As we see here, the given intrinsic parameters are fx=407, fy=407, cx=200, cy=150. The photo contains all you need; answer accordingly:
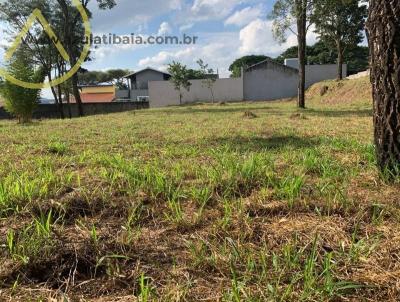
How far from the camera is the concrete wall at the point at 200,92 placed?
36031mm

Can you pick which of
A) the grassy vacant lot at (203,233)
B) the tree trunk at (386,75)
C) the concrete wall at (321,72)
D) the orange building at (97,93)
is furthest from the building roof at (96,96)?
the tree trunk at (386,75)

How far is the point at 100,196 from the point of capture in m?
2.66

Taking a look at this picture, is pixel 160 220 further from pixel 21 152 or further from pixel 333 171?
pixel 21 152

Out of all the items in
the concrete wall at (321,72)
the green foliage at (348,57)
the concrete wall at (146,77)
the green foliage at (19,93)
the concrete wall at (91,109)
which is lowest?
the concrete wall at (91,109)

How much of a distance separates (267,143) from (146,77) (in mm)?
46568

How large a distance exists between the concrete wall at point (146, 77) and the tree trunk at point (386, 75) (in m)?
48.7

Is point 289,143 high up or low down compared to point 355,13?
down

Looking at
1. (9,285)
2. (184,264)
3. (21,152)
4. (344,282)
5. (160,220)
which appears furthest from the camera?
(21,152)

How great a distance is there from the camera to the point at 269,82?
36.8 meters

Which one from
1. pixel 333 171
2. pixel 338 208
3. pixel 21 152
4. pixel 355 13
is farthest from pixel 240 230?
pixel 355 13

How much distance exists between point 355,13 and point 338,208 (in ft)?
109

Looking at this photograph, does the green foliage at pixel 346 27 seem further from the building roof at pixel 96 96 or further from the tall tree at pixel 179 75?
the building roof at pixel 96 96

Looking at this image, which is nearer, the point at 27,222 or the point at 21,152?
the point at 27,222

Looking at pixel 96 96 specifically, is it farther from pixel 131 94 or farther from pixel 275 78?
pixel 275 78
